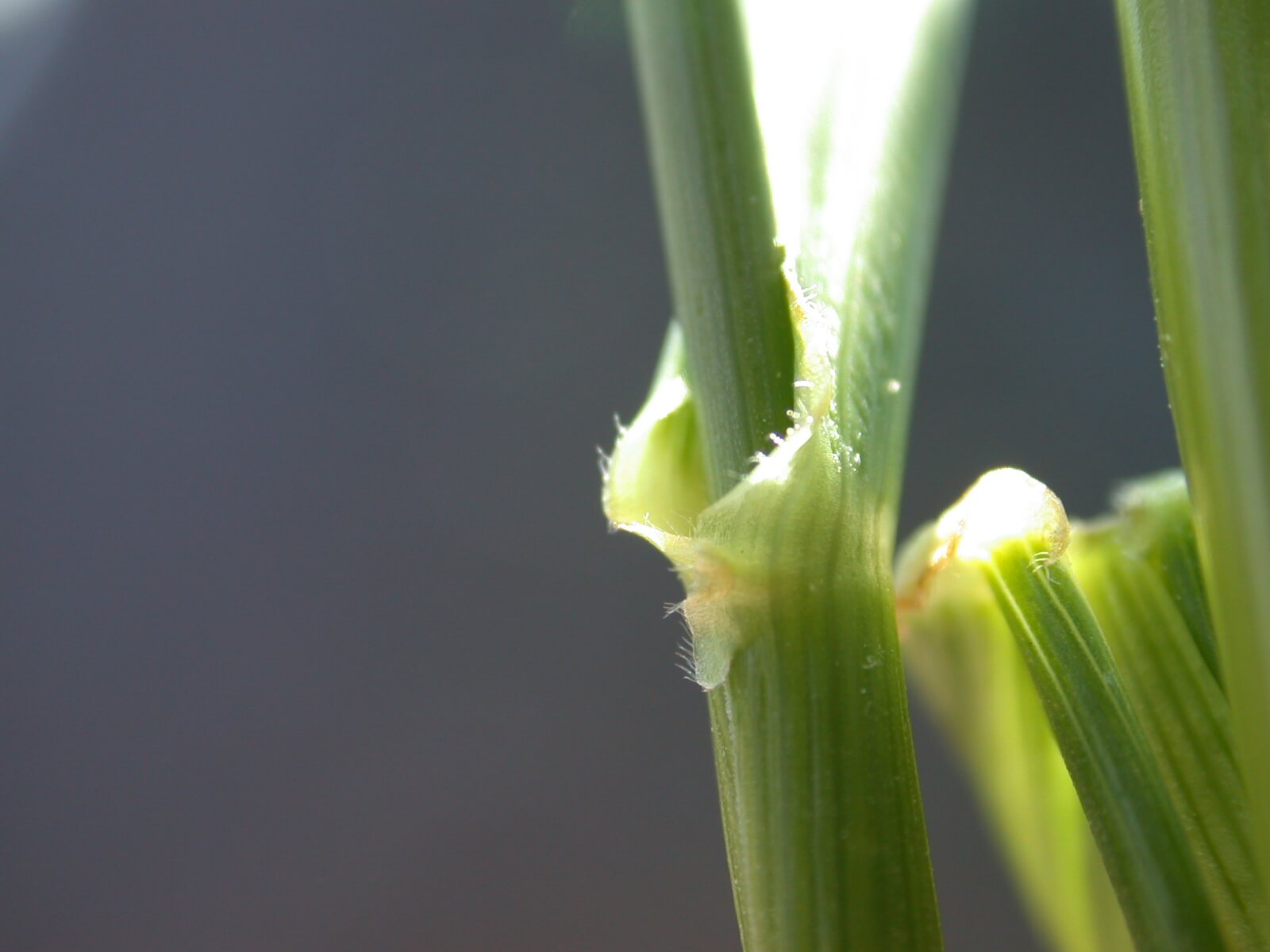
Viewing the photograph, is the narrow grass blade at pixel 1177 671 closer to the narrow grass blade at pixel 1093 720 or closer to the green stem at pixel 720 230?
the narrow grass blade at pixel 1093 720

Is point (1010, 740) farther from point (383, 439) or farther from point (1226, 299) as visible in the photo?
point (383, 439)

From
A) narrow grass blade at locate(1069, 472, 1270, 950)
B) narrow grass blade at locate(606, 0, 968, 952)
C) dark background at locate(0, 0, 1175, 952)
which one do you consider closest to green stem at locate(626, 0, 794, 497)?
narrow grass blade at locate(606, 0, 968, 952)

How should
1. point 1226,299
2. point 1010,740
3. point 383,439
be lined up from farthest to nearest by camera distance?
point 383,439 → point 1010,740 → point 1226,299

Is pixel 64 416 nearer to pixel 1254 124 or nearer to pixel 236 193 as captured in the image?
pixel 236 193

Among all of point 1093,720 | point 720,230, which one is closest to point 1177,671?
point 1093,720

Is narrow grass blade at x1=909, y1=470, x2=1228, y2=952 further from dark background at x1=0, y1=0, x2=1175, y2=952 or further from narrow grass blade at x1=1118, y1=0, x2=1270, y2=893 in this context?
dark background at x1=0, y1=0, x2=1175, y2=952

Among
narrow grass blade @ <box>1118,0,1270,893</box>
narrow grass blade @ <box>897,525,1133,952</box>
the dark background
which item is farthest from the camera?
the dark background
